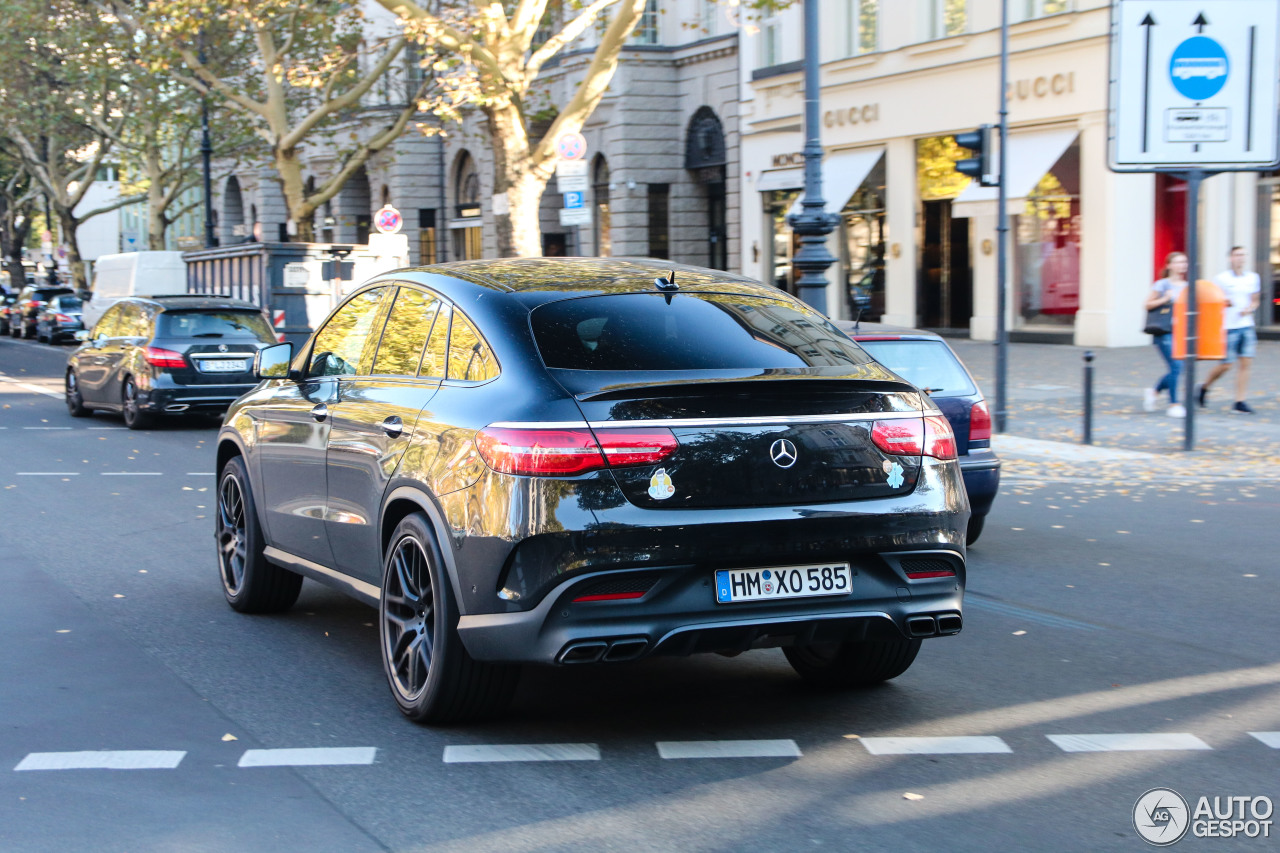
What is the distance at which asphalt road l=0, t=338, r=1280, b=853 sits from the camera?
436 centimetres

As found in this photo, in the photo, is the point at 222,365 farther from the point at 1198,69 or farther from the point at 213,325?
the point at 1198,69

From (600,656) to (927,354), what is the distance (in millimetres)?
5244

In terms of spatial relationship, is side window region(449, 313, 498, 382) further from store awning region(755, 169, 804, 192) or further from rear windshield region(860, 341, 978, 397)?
store awning region(755, 169, 804, 192)

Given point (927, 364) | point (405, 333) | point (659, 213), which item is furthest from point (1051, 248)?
point (405, 333)

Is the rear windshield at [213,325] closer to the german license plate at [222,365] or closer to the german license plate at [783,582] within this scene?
the german license plate at [222,365]

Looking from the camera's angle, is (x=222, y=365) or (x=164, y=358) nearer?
(x=164, y=358)

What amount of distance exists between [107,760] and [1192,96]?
1226 cm

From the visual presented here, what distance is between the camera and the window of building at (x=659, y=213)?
37.4 metres

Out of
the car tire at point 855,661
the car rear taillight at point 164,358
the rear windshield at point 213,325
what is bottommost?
the car tire at point 855,661

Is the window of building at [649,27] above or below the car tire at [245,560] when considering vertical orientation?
above

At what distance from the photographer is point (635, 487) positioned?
4.85m

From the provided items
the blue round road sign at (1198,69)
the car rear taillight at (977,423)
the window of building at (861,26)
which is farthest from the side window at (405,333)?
the window of building at (861,26)

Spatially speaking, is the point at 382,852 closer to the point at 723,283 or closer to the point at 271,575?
the point at 723,283

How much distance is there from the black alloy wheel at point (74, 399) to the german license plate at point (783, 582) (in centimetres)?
1670
